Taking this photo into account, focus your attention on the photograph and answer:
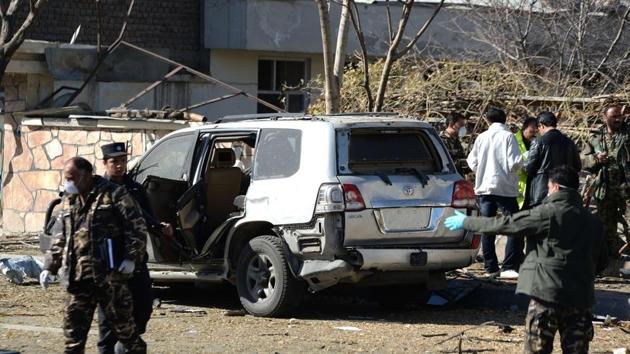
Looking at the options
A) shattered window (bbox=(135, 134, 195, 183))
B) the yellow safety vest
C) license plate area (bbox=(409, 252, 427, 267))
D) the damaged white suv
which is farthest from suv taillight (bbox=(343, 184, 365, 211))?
the yellow safety vest

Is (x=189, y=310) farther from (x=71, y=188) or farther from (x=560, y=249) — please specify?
(x=560, y=249)

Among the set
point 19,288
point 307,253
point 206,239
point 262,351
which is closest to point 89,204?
point 262,351

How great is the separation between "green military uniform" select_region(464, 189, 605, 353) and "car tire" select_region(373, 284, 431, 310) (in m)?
3.92

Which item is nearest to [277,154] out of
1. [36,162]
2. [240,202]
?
[240,202]

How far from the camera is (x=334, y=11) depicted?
24.6 m

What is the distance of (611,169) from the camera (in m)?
12.7

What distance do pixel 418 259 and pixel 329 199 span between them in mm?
971

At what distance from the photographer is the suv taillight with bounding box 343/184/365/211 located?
34.1ft

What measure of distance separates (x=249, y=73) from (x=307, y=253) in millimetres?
15480

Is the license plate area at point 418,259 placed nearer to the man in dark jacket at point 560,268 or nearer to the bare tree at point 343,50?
the man in dark jacket at point 560,268

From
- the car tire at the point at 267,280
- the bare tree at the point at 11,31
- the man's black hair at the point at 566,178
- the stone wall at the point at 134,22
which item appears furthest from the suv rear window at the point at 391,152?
the stone wall at the point at 134,22

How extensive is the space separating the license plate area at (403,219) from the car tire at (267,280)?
0.93 metres

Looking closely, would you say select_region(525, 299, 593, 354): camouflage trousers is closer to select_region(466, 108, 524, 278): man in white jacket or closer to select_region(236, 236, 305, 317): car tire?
select_region(236, 236, 305, 317): car tire

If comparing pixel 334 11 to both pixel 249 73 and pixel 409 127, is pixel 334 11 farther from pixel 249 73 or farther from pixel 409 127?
pixel 409 127
